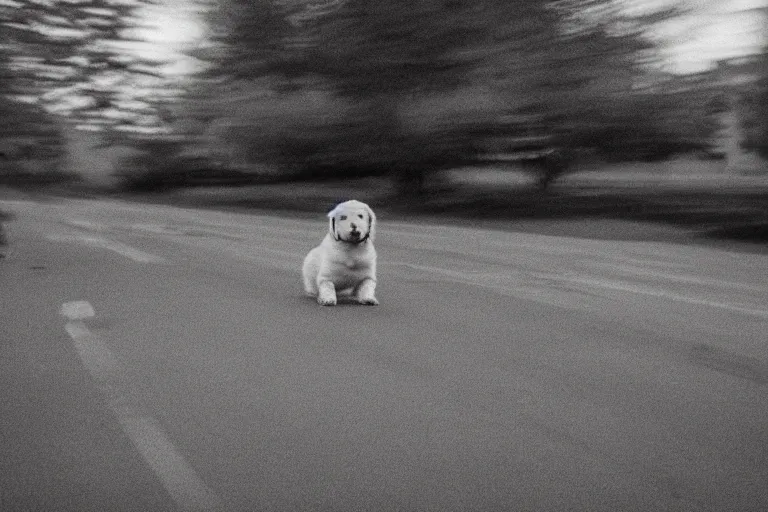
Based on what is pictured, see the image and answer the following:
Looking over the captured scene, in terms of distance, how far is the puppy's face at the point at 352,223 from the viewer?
855cm

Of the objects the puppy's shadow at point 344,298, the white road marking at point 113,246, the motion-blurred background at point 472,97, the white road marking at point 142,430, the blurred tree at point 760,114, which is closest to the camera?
the white road marking at point 142,430

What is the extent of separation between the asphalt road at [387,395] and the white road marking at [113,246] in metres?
2.60

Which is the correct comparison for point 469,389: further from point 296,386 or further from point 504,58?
point 504,58

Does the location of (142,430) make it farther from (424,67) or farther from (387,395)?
(424,67)

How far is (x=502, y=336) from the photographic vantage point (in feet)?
24.7

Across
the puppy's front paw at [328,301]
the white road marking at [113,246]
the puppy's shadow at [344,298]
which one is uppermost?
the puppy's front paw at [328,301]

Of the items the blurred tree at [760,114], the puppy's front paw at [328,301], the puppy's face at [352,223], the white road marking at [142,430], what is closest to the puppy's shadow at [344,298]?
the puppy's front paw at [328,301]

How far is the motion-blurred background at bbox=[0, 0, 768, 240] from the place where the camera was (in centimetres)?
2442

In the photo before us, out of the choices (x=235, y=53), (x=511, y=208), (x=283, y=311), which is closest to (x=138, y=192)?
(x=235, y=53)

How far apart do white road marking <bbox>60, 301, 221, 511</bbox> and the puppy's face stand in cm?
229

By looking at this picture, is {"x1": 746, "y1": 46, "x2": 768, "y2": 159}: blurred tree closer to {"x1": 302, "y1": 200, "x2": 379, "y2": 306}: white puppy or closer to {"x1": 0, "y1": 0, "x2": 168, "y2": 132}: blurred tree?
{"x1": 0, "y1": 0, "x2": 168, "y2": 132}: blurred tree

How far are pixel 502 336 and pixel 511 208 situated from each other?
2199cm

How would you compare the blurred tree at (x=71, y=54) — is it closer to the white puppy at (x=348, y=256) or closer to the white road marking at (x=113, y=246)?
the white road marking at (x=113, y=246)

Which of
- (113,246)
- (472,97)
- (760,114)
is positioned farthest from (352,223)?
(472,97)
